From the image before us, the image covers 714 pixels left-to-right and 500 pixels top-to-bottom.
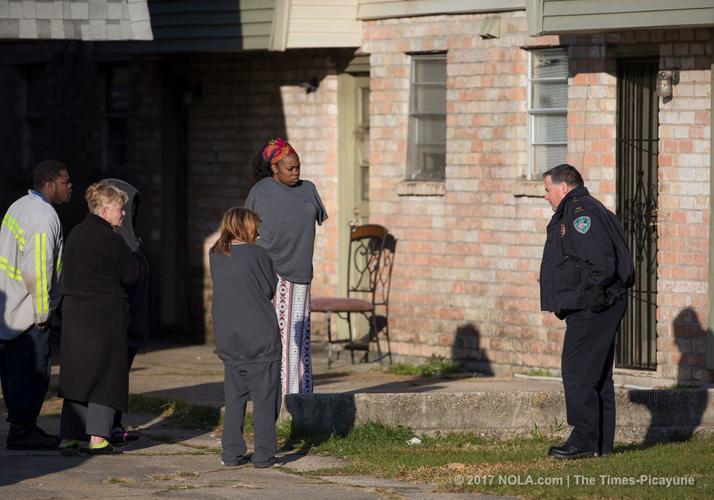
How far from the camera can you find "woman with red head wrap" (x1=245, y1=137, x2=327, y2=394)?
1068 cm

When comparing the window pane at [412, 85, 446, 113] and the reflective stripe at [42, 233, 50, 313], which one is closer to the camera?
the reflective stripe at [42, 233, 50, 313]

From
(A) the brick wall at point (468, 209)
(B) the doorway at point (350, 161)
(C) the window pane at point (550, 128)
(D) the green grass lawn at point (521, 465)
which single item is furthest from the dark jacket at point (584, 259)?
(B) the doorway at point (350, 161)

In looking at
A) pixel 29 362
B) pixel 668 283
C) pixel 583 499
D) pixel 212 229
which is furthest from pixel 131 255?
pixel 212 229

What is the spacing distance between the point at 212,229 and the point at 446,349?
147 inches

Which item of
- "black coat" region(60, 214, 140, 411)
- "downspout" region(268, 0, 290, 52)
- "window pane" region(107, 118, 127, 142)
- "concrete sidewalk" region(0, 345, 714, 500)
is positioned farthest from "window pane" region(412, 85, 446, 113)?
"black coat" region(60, 214, 140, 411)

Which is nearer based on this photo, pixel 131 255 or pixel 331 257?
pixel 131 255

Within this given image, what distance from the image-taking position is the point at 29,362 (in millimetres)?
10195

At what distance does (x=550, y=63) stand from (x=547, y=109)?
42 centimetres

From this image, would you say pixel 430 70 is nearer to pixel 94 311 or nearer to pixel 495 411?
pixel 495 411

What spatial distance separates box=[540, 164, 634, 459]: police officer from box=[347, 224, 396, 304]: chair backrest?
5.50m

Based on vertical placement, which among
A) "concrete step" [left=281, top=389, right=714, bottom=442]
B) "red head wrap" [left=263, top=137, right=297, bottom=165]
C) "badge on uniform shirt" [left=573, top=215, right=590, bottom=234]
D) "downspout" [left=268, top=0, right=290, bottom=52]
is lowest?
"concrete step" [left=281, top=389, right=714, bottom=442]

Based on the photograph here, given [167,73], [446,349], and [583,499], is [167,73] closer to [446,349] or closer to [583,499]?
[446,349]

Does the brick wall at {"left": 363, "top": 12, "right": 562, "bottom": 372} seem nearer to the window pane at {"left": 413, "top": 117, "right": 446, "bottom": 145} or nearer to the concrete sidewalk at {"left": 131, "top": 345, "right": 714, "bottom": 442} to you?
the window pane at {"left": 413, "top": 117, "right": 446, "bottom": 145}

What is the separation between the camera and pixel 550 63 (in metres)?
13.8
